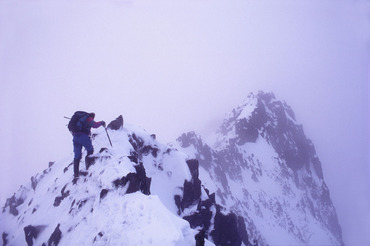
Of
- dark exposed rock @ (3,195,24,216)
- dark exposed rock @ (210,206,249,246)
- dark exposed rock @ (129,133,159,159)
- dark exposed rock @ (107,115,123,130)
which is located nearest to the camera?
dark exposed rock @ (107,115,123,130)

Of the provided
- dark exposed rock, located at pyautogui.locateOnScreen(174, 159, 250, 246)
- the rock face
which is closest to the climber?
dark exposed rock, located at pyautogui.locateOnScreen(174, 159, 250, 246)

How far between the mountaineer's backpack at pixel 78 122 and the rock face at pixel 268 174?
46888mm

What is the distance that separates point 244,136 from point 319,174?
42441 mm

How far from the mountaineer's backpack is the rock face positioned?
46.9 m

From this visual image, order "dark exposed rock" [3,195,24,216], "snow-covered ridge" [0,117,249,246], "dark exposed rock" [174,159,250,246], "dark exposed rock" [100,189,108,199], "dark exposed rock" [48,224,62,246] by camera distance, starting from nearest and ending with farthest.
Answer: "snow-covered ridge" [0,117,249,246] < "dark exposed rock" [100,189,108,199] < "dark exposed rock" [48,224,62,246] < "dark exposed rock" [174,159,250,246] < "dark exposed rock" [3,195,24,216]

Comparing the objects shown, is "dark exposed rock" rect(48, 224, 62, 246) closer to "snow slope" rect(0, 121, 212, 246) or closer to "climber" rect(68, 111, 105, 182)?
"snow slope" rect(0, 121, 212, 246)

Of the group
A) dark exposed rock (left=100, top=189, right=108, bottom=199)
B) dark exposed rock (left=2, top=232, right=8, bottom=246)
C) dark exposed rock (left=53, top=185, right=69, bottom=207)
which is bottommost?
dark exposed rock (left=2, top=232, right=8, bottom=246)

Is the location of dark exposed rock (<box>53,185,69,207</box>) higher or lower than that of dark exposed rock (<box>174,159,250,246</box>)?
lower

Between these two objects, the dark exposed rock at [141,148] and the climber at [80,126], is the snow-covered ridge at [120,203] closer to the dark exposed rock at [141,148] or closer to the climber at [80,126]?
the dark exposed rock at [141,148]

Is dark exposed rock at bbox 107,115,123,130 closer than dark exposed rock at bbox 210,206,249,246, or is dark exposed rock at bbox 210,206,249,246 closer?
dark exposed rock at bbox 107,115,123,130

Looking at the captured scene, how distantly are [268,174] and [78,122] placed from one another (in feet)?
245

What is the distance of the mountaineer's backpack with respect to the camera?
54.1 feet

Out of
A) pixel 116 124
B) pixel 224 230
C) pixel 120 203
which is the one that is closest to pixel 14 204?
pixel 116 124

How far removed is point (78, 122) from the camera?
16.6 metres
